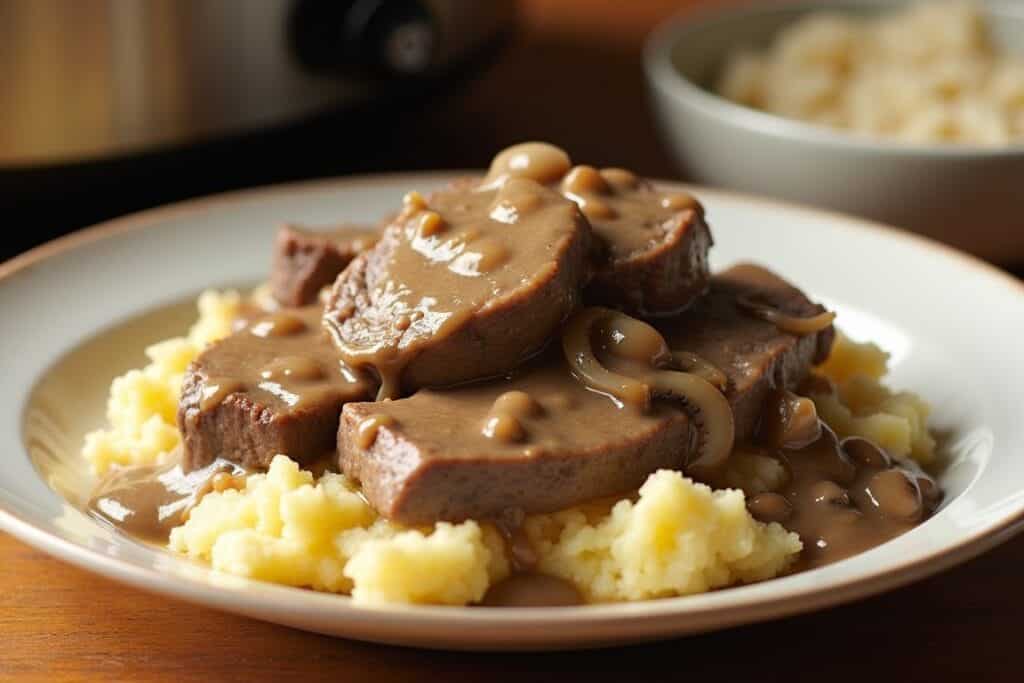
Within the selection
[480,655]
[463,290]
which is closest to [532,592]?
[480,655]

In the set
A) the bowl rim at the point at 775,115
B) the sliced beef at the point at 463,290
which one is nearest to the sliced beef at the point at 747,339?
the sliced beef at the point at 463,290

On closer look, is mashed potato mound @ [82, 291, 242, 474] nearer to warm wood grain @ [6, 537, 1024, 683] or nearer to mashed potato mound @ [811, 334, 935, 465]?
warm wood grain @ [6, 537, 1024, 683]

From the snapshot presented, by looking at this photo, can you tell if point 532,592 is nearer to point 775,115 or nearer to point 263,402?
point 263,402

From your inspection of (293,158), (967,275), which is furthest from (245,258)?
(967,275)

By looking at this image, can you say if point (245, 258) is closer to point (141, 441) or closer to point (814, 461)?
point (141, 441)

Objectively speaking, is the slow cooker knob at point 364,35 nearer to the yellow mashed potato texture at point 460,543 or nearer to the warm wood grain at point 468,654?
the yellow mashed potato texture at point 460,543

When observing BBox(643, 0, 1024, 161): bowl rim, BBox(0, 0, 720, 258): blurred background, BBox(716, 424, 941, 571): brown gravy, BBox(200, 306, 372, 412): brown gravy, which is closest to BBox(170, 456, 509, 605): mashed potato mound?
BBox(200, 306, 372, 412): brown gravy
